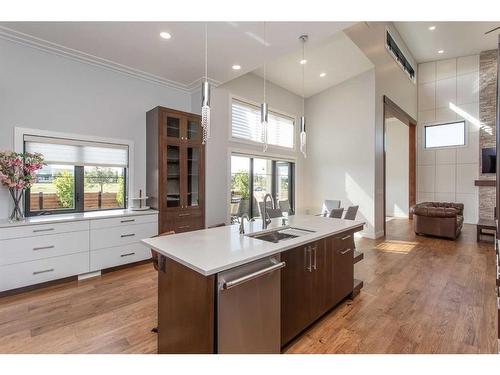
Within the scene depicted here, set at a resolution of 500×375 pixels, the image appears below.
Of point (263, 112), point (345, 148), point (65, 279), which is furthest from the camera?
point (345, 148)

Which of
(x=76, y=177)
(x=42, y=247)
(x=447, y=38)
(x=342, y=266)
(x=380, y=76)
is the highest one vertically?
(x=447, y=38)

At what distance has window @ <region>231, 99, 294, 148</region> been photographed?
536cm

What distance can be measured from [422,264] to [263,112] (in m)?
3.65

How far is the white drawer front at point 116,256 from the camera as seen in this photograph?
3.33 metres

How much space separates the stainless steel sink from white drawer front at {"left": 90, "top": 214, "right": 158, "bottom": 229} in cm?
226

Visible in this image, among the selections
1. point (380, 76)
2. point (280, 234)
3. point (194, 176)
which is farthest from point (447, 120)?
point (280, 234)

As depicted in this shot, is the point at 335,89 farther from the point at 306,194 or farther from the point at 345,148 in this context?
the point at 306,194

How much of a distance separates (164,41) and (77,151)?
6.62ft

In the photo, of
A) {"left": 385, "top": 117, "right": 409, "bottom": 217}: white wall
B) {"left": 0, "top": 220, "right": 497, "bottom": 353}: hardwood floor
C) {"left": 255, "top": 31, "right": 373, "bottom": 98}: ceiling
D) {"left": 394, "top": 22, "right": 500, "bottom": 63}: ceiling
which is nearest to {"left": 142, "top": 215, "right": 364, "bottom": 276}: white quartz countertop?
{"left": 0, "top": 220, "right": 497, "bottom": 353}: hardwood floor

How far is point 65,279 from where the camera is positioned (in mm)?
3115

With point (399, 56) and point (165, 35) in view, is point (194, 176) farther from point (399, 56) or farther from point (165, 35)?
point (399, 56)

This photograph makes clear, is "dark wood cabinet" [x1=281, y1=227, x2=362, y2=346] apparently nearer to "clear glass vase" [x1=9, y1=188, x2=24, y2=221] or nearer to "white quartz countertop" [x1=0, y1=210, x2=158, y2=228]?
"white quartz countertop" [x1=0, y1=210, x2=158, y2=228]

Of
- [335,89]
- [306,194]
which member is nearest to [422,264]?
[306,194]

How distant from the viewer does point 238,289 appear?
4.86ft
